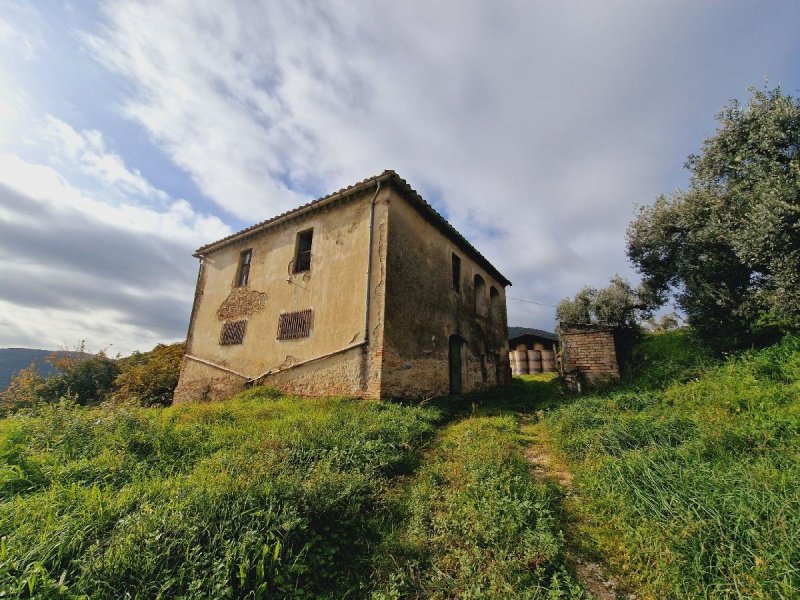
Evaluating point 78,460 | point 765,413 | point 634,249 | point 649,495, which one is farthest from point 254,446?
point 634,249

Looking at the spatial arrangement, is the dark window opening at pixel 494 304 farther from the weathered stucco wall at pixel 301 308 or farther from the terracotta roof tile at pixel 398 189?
the weathered stucco wall at pixel 301 308

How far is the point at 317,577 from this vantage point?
2619 mm

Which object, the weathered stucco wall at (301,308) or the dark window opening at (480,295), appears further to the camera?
the dark window opening at (480,295)

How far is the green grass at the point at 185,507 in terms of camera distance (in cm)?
214

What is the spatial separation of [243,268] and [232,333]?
2394 millimetres

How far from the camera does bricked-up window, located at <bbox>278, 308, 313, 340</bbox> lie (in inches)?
370

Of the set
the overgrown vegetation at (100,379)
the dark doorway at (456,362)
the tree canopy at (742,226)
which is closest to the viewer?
the tree canopy at (742,226)

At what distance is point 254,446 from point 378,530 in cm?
208

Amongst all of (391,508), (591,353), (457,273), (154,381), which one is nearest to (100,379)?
(154,381)

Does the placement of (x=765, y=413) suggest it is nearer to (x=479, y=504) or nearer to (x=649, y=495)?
(x=649, y=495)

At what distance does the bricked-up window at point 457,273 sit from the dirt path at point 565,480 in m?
4.97

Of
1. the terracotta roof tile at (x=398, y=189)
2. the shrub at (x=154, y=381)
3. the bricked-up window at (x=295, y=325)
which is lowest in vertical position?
the shrub at (x=154, y=381)

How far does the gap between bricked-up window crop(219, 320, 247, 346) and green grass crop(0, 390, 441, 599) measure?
5.90 m

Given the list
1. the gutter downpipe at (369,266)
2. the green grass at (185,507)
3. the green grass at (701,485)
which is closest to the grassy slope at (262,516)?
the green grass at (185,507)
